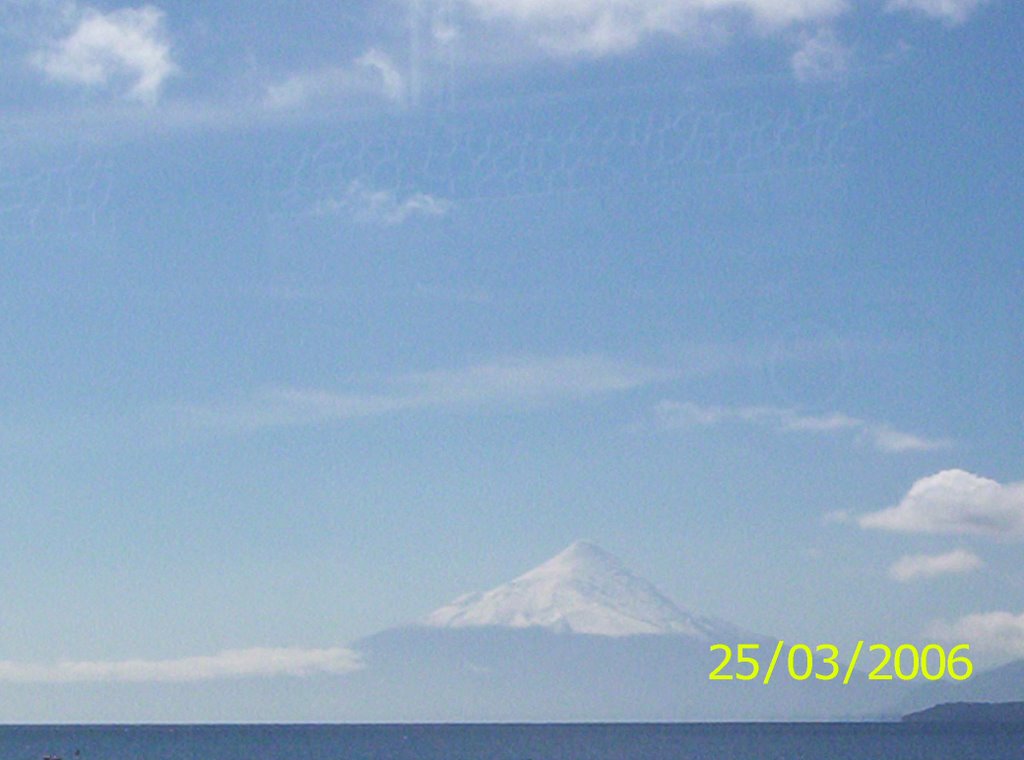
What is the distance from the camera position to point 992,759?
650ft

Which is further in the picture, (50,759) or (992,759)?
(992,759)

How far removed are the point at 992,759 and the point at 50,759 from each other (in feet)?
456

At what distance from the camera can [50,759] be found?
103 m
